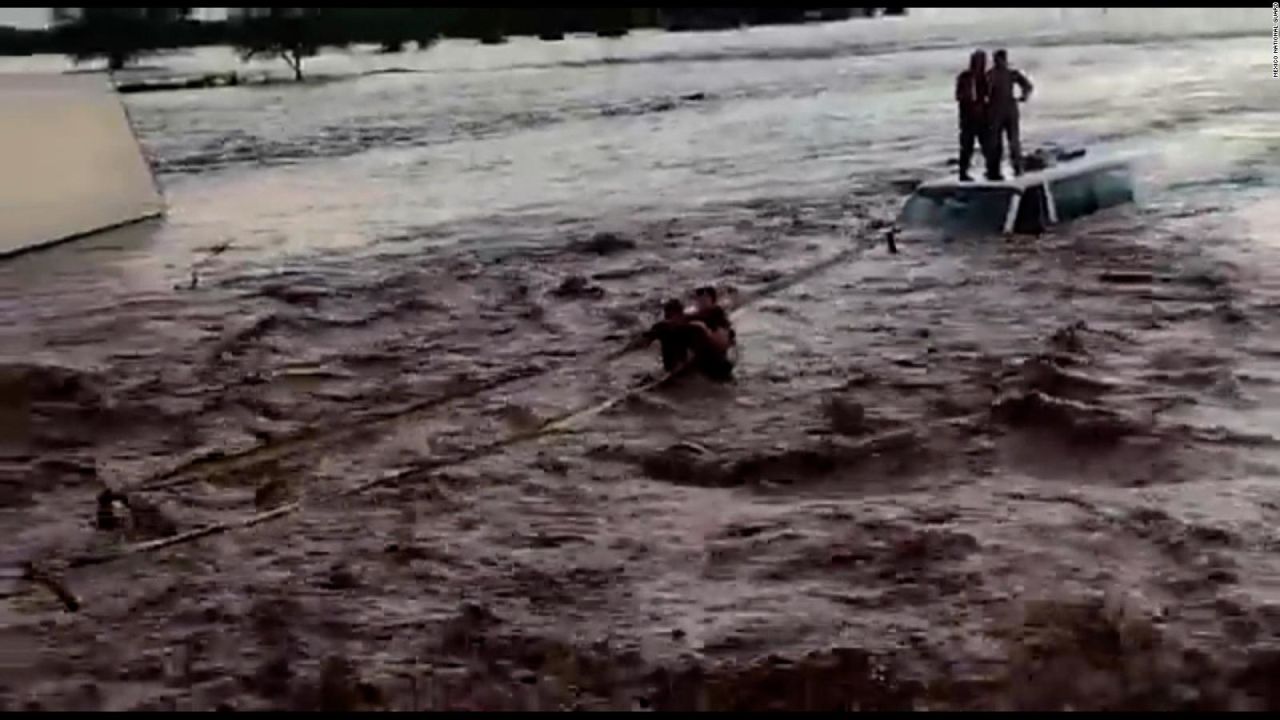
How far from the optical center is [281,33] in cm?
9394

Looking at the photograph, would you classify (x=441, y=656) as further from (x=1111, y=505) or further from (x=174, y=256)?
(x=174, y=256)

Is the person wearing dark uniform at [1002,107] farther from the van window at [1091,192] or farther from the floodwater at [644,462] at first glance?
the floodwater at [644,462]

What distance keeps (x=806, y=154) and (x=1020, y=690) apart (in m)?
30.9

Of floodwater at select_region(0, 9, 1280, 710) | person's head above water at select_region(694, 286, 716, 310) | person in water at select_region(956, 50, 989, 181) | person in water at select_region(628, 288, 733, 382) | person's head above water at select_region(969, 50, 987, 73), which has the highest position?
person's head above water at select_region(969, 50, 987, 73)

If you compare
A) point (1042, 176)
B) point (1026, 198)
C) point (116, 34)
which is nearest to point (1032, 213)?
point (1026, 198)

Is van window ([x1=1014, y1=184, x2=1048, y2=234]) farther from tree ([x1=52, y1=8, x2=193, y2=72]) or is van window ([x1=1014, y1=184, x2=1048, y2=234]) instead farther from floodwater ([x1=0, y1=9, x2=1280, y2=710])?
tree ([x1=52, y1=8, x2=193, y2=72])

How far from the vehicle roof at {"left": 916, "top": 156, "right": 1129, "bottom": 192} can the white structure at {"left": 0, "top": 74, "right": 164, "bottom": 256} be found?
43.9 feet

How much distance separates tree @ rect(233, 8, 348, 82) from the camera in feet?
307

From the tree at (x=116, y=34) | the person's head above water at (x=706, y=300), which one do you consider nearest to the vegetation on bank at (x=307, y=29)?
the tree at (x=116, y=34)

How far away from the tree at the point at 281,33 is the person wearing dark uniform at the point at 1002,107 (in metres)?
71.6

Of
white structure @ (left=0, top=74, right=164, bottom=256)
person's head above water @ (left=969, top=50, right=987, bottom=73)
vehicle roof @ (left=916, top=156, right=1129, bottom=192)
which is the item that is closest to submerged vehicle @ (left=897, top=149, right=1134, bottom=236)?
vehicle roof @ (left=916, top=156, right=1129, bottom=192)

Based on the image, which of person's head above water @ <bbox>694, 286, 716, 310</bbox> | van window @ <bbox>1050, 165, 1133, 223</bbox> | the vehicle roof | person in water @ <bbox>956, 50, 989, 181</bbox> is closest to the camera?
person's head above water @ <bbox>694, 286, 716, 310</bbox>

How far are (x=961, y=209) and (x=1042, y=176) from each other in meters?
1.20

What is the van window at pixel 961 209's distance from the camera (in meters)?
22.8
